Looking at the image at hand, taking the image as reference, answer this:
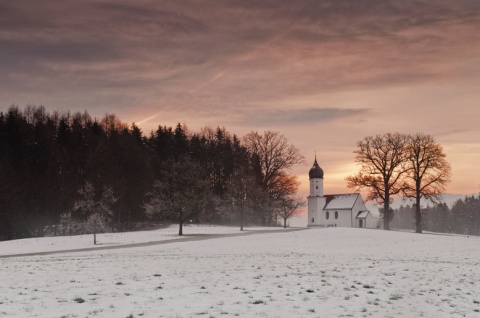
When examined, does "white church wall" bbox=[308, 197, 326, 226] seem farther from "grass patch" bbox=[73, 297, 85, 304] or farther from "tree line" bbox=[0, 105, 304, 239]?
"grass patch" bbox=[73, 297, 85, 304]

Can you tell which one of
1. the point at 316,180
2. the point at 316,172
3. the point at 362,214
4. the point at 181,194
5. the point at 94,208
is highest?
the point at 316,172

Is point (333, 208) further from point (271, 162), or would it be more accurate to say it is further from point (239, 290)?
point (239, 290)

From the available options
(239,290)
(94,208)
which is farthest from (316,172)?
(239,290)

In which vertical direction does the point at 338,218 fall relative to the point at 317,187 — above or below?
below

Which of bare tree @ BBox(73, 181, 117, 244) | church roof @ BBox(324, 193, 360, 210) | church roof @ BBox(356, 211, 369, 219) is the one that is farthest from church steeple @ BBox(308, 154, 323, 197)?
bare tree @ BBox(73, 181, 117, 244)

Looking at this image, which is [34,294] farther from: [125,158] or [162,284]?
[125,158]

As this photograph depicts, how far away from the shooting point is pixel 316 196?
330ft

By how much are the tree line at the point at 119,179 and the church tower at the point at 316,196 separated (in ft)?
20.8

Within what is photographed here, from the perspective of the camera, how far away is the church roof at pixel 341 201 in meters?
97.8

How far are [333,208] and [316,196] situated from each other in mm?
4543

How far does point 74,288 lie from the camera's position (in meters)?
15.9

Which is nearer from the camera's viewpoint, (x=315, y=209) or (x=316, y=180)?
(x=315, y=209)

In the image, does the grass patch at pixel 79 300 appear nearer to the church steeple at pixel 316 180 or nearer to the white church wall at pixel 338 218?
the white church wall at pixel 338 218

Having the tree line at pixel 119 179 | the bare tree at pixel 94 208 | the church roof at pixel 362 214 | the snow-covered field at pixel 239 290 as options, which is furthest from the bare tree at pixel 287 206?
the snow-covered field at pixel 239 290
